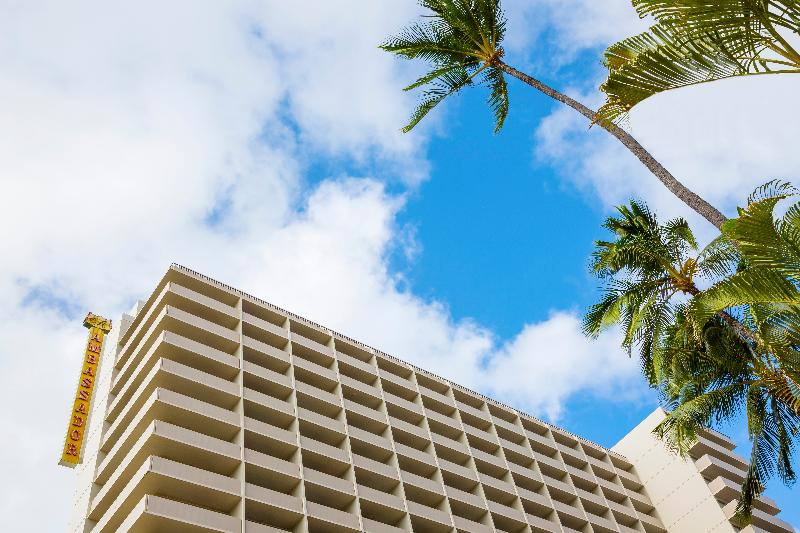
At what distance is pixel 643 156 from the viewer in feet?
53.7

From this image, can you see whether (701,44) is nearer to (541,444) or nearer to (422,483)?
(422,483)

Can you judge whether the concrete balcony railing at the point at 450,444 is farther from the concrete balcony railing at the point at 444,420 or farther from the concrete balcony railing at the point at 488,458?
the concrete balcony railing at the point at 444,420

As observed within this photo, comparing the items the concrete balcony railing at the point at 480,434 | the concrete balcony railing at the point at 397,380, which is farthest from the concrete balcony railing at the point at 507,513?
the concrete balcony railing at the point at 397,380

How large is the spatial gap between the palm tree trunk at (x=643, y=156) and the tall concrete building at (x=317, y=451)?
22.0 meters

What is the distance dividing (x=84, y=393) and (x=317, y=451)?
15024 millimetres

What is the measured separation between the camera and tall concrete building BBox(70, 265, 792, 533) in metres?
33.3

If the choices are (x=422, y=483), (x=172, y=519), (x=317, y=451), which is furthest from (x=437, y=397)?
(x=172, y=519)

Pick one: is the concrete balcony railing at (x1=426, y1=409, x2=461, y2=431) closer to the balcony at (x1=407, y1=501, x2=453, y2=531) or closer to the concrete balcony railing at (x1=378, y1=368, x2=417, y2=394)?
the concrete balcony railing at (x1=378, y1=368, x2=417, y2=394)

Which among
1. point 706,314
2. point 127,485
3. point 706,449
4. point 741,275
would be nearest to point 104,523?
point 127,485

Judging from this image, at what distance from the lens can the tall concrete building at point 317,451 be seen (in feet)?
109

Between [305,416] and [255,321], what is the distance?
25.0 feet

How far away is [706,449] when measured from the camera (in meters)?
59.2

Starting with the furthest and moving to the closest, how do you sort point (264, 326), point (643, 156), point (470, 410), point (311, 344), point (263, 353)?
1. point (470, 410)
2. point (311, 344)
3. point (264, 326)
4. point (263, 353)
5. point (643, 156)

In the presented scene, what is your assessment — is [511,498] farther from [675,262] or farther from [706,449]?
[675,262]
